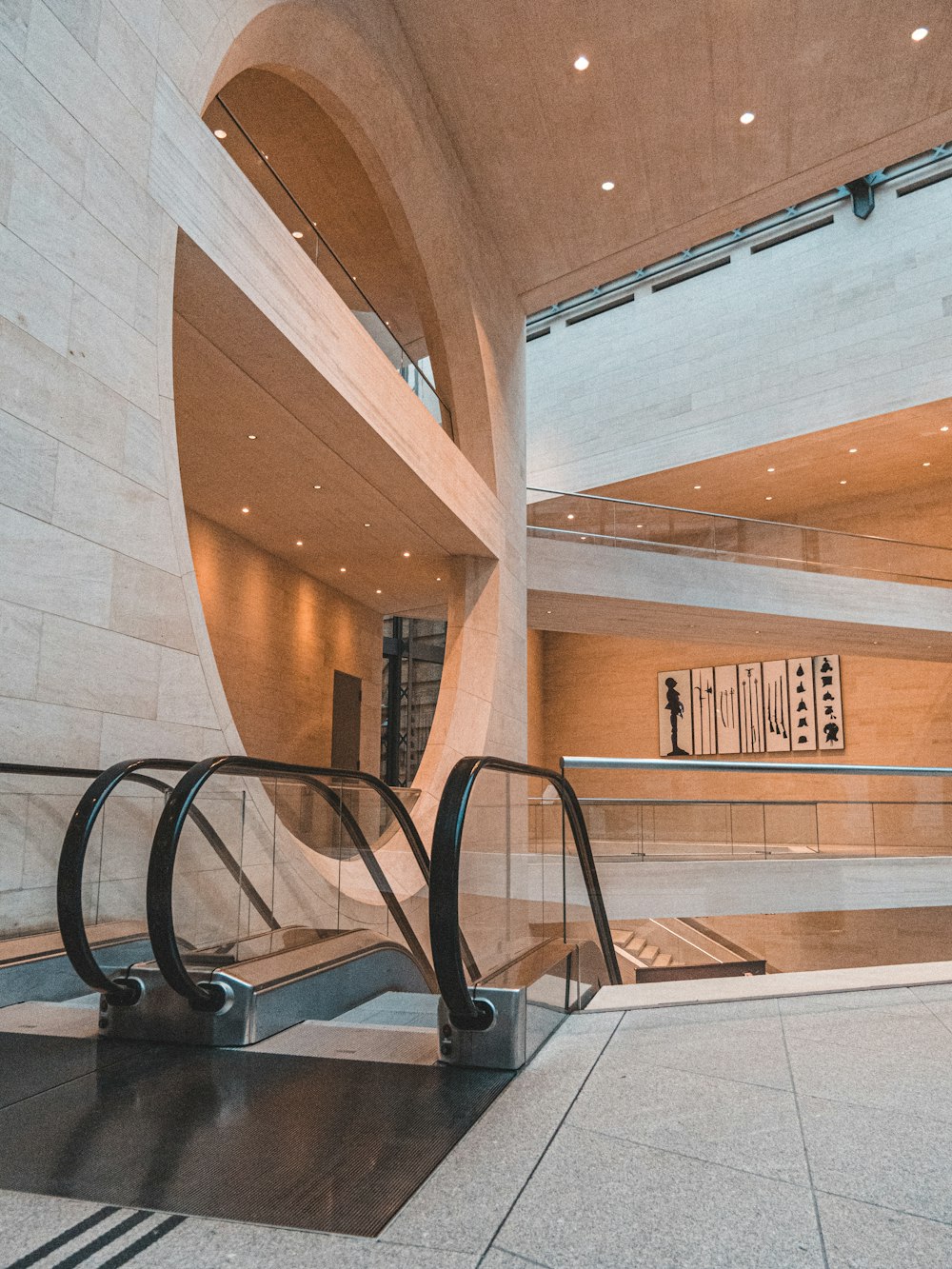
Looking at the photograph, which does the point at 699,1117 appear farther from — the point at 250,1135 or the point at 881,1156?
the point at 250,1135

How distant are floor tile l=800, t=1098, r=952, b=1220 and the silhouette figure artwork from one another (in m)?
17.1

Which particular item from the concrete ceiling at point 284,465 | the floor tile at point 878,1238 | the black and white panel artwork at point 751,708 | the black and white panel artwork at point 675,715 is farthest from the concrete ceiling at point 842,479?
the floor tile at point 878,1238

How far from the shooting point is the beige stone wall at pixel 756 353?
1480cm

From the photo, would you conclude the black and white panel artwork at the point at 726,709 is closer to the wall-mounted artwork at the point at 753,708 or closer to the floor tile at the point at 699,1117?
the wall-mounted artwork at the point at 753,708

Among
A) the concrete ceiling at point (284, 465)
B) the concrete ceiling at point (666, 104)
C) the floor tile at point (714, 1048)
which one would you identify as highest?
the concrete ceiling at point (666, 104)

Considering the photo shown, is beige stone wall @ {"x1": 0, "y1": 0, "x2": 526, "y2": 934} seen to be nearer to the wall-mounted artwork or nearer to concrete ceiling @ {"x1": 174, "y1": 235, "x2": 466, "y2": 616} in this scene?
concrete ceiling @ {"x1": 174, "y1": 235, "x2": 466, "y2": 616}

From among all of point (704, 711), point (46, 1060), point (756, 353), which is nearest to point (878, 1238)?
point (46, 1060)

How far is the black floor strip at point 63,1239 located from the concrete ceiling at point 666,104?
8.69 meters

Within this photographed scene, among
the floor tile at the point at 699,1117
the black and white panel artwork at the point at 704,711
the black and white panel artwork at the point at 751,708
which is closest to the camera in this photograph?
the floor tile at the point at 699,1117

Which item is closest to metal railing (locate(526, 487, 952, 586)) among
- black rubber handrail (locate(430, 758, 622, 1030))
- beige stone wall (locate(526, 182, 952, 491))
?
beige stone wall (locate(526, 182, 952, 491))

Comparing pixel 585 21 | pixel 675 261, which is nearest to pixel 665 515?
pixel 675 261

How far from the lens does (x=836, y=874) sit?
888cm

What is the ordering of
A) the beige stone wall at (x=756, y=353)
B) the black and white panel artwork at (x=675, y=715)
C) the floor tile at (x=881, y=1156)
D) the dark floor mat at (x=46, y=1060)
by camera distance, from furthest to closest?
the black and white panel artwork at (x=675, y=715) → the beige stone wall at (x=756, y=353) → the dark floor mat at (x=46, y=1060) → the floor tile at (x=881, y=1156)

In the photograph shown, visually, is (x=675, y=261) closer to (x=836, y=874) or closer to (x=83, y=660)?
(x=836, y=874)
